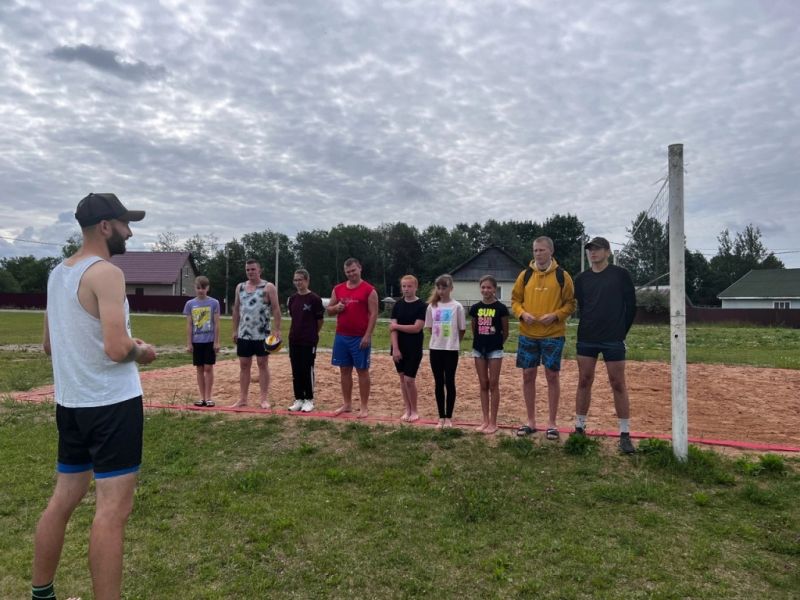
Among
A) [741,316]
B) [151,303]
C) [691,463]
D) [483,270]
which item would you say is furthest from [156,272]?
[691,463]

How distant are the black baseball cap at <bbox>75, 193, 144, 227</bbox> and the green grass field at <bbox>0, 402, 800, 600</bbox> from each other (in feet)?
6.44

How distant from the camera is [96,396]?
2.54 meters

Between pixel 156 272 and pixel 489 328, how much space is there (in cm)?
5718

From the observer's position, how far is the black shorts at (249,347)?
707cm

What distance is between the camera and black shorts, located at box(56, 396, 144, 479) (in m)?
2.51

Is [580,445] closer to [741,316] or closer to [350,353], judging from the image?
[350,353]

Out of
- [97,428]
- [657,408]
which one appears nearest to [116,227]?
[97,428]

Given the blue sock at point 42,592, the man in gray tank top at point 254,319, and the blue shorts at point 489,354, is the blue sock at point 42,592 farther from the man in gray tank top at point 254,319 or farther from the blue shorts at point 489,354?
the man in gray tank top at point 254,319

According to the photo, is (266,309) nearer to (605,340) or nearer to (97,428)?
(605,340)

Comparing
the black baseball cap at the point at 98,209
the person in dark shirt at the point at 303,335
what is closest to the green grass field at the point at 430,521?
the person in dark shirt at the point at 303,335

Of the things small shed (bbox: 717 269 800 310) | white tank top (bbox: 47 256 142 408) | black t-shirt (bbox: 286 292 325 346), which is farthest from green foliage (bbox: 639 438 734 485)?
small shed (bbox: 717 269 800 310)

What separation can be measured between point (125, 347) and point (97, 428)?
0.40 m

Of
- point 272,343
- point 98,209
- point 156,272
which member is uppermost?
point 156,272

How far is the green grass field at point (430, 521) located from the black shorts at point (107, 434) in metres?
0.87
